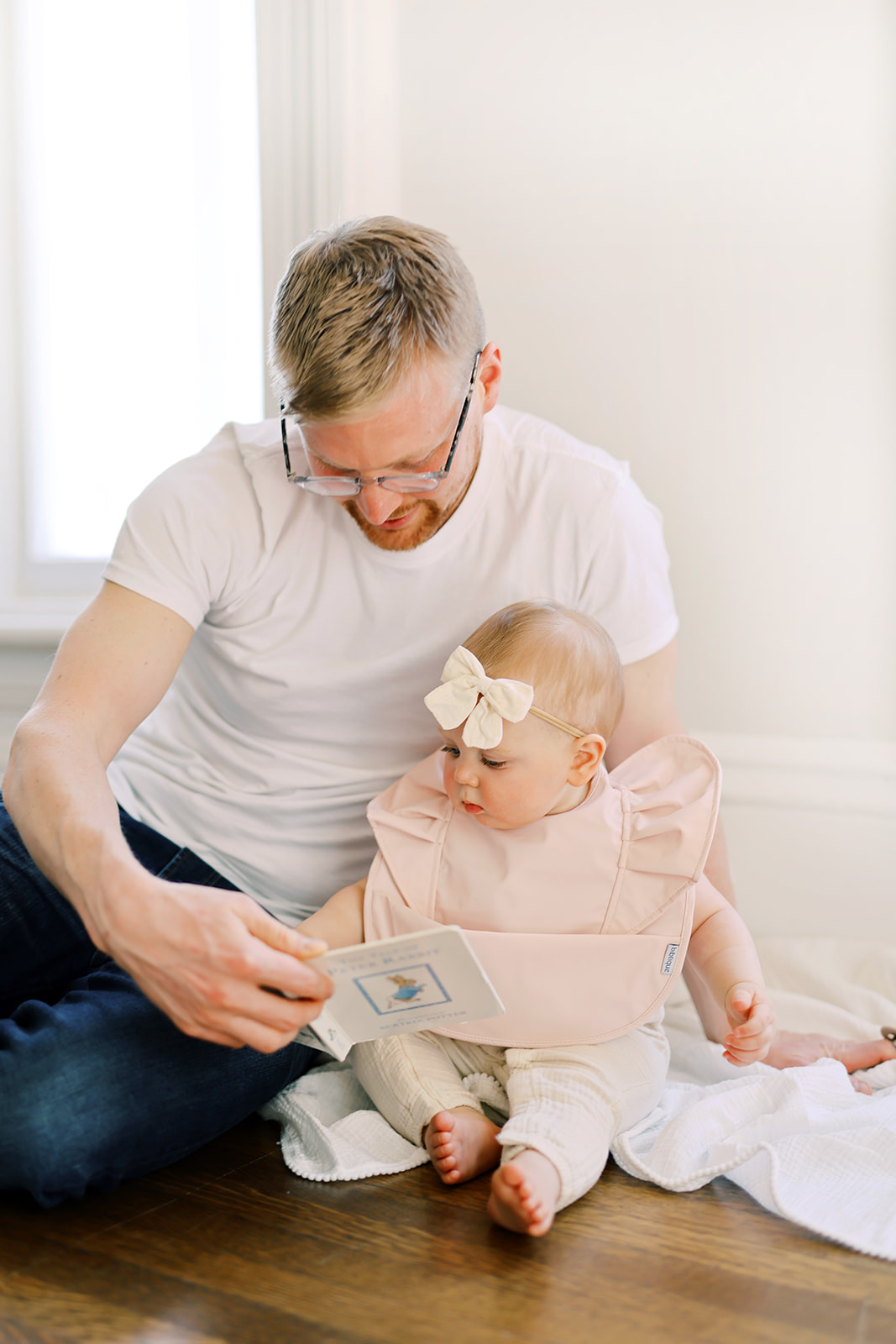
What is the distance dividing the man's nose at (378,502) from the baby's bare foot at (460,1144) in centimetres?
68

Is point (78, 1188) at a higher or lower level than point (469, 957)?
lower

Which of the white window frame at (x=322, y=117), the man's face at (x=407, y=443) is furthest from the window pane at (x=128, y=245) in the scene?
the man's face at (x=407, y=443)

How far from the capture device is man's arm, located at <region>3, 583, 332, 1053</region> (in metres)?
0.98

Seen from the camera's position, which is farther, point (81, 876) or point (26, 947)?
point (26, 947)

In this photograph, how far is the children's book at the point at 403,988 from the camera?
101cm

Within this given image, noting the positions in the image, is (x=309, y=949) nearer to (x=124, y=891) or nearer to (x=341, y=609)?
(x=124, y=891)

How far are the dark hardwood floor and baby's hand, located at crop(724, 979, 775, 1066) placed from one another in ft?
0.46

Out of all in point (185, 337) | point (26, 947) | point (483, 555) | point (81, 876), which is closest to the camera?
point (81, 876)

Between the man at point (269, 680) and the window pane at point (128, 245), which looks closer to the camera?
the man at point (269, 680)

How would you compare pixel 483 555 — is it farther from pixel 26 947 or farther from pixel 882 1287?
pixel 882 1287

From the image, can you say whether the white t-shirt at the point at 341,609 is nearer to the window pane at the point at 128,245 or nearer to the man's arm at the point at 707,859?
the man's arm at the point at 707,859

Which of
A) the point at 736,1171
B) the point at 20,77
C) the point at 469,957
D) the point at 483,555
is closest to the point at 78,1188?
the point at 469,957

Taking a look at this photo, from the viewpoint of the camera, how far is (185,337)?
2297mm

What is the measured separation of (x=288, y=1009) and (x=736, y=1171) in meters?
0.51
